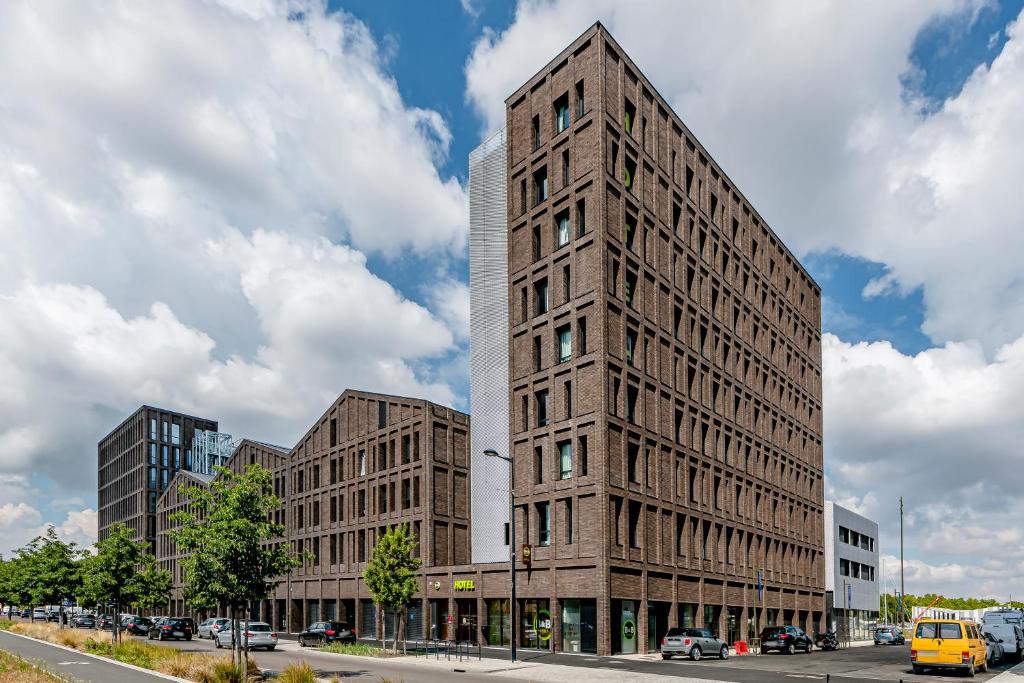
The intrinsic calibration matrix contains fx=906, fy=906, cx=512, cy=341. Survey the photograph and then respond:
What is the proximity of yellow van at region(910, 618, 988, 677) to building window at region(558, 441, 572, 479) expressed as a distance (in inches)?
818

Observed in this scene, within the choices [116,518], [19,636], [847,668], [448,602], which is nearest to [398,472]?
[448,602]

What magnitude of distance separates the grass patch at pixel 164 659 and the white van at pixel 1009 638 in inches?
1635

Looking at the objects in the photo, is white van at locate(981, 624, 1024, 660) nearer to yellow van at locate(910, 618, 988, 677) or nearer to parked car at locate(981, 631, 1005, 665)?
parked car at locate(981, 631, 1005, 665)

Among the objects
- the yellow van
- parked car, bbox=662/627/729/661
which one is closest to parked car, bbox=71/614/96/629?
parked car, bbox=662/627/729/661

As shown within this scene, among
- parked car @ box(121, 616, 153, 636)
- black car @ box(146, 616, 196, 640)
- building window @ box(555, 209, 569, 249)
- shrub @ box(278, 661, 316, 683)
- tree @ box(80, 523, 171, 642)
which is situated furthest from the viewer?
parked car @ box(121, 616, 153, 636)

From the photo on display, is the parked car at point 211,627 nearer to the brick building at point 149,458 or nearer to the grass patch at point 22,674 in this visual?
the grass patch at point 22,674

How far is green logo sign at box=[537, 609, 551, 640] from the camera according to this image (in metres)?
50.5

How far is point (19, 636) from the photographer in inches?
2235

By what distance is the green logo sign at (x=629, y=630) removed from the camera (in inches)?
1962

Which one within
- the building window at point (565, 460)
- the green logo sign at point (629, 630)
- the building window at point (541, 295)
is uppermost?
the building window at point (541, 295)

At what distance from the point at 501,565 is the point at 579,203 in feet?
73.7

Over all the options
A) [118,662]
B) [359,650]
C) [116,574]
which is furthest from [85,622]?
[118,662]

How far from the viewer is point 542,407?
181ft

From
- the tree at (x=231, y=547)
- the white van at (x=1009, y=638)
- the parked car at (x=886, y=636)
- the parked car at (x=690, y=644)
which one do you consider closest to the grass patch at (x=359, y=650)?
the parked car at (x=690, y=644)
